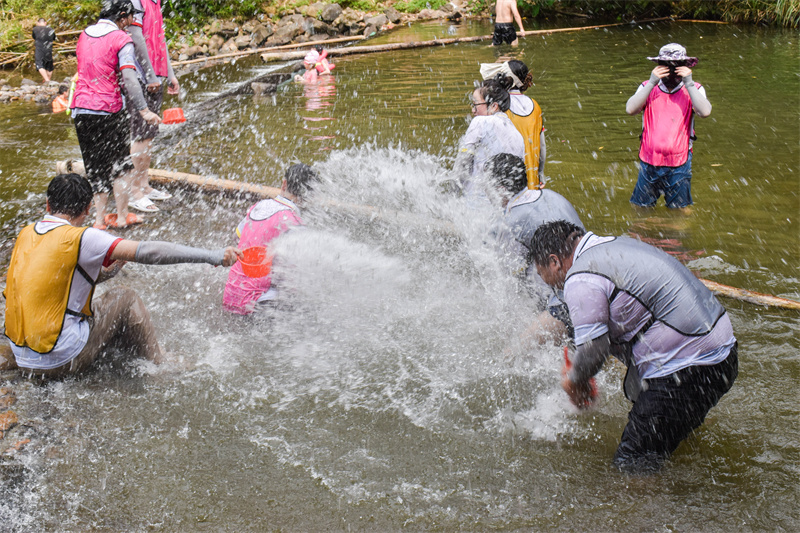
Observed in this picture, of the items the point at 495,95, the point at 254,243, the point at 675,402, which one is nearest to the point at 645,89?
the point at 495,95

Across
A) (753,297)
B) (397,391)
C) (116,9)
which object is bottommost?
(397,391)

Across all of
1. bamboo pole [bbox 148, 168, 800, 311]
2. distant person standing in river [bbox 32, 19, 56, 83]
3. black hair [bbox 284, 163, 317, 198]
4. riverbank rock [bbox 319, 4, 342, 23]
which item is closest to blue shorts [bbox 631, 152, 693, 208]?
bamboo pole [bbox 148, 168, 800, 311]

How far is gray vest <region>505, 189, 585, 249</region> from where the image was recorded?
4.24 meters

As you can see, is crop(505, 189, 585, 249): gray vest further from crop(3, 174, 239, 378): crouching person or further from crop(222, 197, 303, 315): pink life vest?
crop(3, 174, 239, 378): crouching person

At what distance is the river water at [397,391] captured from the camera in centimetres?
338

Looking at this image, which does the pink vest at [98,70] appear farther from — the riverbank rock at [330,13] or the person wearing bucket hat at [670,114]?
the riverbank rock at [330,13]

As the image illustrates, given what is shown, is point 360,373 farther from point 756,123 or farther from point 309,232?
point 756,123

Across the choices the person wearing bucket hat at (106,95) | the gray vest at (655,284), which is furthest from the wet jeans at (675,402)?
the person wearing bucket hat at (106,95)

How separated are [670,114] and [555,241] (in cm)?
358

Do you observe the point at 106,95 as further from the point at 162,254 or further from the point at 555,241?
the point at 555,241

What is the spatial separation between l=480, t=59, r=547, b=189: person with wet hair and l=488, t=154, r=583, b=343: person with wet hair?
90 centimetres

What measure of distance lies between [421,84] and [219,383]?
1077cm

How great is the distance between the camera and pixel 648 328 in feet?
10.1

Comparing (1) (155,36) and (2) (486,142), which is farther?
(1) (155,36)
